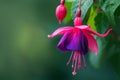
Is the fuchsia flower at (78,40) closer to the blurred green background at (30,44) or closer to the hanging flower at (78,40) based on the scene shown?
the hanging flower at (78,40)

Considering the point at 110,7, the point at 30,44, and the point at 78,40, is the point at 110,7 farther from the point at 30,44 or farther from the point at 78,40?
the point at 30,44

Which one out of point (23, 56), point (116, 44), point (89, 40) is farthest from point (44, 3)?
point (89, 40)

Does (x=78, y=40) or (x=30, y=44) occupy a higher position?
(x=78, y=40)

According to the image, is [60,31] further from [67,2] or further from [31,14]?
[31,14]

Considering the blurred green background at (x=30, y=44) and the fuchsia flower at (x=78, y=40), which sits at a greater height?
the fuchsia flower at (x=78, y=40)

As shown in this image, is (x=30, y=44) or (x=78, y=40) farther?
(x=30, y=44)

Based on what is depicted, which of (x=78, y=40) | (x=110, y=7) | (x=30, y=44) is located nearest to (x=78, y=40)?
(x=78, y=40)

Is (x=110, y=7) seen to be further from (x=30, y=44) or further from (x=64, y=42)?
(x=30, y=44)

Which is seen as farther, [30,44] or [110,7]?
[30,44]

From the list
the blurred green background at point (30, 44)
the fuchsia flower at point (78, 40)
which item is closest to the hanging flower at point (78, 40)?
the fuchsia flower at point (78, 40)
